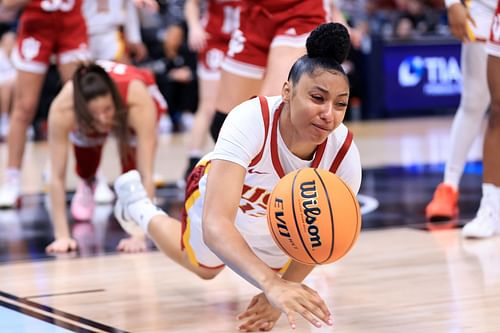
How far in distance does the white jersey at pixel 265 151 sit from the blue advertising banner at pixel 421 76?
870cm

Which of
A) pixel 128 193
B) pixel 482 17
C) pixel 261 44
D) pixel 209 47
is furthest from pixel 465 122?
pixel 209 47

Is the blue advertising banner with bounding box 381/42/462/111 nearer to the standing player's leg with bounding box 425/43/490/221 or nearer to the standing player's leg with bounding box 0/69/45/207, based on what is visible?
the standing player's leg with bounding box 0/69/45/207

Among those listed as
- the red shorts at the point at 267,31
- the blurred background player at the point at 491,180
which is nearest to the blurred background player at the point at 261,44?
the red shorts at the point at 267,31

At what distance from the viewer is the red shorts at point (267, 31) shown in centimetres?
486

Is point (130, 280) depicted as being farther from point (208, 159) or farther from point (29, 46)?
point (29, 46)

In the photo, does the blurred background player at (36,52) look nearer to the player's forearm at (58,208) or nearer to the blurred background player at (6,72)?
the player's forearm at (58,208)

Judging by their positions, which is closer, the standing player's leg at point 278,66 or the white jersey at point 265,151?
the white jersey at point 265,151

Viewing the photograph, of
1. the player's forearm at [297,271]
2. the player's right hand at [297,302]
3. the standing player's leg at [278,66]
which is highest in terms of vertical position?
the standing player's leg at [278,66]

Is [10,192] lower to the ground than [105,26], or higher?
lower

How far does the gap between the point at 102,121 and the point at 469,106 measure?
6.34 feet

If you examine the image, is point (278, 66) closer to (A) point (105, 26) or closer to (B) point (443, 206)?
(B) point (443, 206)

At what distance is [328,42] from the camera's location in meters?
3.26

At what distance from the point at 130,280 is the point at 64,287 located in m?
0.27

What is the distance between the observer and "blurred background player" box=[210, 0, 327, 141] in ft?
15.9
